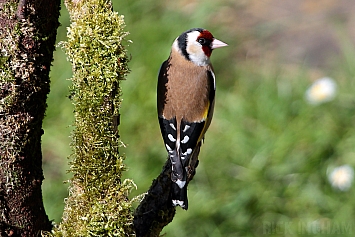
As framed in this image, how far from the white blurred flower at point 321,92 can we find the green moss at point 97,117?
275cm

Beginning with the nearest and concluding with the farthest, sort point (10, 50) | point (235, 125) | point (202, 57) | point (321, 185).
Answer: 1. point (10, 50)
2. point (202, 57)
3. point (321, 185)
4. point (235, 125)

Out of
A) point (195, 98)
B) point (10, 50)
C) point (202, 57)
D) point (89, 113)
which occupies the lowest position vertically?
point (89, 113)

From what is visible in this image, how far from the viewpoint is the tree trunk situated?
5.14ft

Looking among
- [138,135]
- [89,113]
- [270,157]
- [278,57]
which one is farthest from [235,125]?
[89,113]

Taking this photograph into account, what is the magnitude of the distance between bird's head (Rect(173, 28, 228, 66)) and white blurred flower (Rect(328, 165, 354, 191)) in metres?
1.39

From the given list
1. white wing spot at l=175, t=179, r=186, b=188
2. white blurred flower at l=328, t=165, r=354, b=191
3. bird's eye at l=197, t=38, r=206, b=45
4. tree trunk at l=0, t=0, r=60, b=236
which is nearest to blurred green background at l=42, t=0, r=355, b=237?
white blurred flower at l=328, t=165, r=354, b=191

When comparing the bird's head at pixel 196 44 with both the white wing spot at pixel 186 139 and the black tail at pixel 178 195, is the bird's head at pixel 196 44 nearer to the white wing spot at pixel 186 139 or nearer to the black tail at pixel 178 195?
the white wing spot at pixel 186 139

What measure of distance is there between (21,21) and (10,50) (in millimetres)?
84

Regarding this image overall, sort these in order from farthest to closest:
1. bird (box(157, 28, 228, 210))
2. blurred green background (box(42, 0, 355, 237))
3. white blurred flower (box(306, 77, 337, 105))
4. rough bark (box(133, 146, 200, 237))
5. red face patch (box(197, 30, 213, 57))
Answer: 1. white blurred flower (box(306, 77, 337, 105))
2. blurred green background (box(42, 0, 355, 237))
3. red face patch (box(197, 30, 213, 57))
4. bird (box(157, 28, 228, 210))
5. rough bark (box(133, 146, 200, 237))

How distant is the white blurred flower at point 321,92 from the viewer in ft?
13.6

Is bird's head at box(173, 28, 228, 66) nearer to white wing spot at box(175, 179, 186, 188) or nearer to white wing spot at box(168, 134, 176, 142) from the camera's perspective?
white wing spot at box(168, 134, 176, 142)

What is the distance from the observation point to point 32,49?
63.1 inches

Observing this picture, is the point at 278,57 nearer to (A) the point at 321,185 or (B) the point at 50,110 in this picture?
(A) the point at 321,185

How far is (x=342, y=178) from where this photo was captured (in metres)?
3.82
